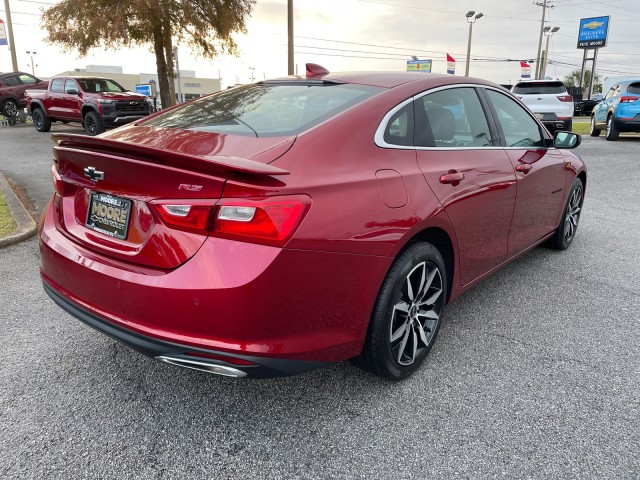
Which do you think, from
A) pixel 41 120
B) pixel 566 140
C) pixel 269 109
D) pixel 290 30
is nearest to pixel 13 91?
pixel 41 120

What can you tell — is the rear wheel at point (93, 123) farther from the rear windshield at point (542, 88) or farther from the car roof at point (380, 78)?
the car roof at point (380, 78)

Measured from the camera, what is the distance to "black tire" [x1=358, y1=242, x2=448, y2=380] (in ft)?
8.00

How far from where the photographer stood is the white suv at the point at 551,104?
14.8m

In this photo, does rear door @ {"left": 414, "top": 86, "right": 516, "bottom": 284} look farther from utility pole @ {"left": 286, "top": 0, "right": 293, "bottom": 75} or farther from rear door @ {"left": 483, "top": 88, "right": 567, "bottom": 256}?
utility pole @ {"left": 286, "top": 0, "right": 293, "bottom": 75}

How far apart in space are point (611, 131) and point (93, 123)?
55.1ft

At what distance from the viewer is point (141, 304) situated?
6.77 feet

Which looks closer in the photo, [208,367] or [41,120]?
[208,367]

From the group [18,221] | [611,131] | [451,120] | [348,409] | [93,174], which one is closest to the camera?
[93,174]

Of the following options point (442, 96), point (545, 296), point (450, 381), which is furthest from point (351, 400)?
point (545, 296)

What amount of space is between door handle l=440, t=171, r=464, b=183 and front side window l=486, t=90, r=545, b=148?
946 mm

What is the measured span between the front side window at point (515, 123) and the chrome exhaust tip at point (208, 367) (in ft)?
8.67

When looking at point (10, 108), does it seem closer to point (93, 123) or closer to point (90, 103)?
point (93, 123)

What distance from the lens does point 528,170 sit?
3.75 metres

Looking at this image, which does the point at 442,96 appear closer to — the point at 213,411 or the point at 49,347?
the point at 213,411
